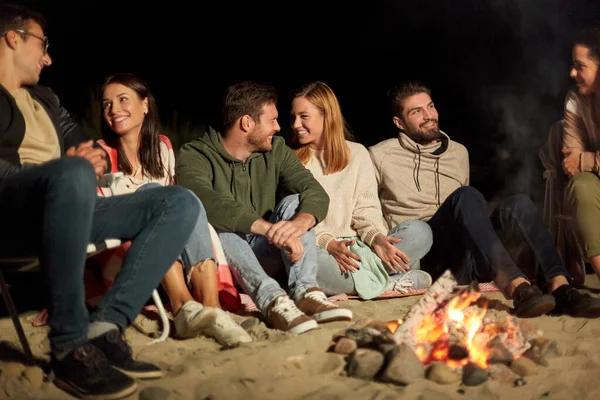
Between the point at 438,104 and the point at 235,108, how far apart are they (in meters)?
4.12

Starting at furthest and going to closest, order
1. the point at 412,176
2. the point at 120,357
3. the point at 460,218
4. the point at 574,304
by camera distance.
Result: the point at 412,176, the point at 460,218, the point at 574,304, the point at 120,357

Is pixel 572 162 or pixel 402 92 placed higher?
pixel 402 92

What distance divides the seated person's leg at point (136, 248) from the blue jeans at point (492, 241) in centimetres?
172

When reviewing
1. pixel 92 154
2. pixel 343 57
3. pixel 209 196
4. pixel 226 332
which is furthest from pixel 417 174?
pixel 343 57

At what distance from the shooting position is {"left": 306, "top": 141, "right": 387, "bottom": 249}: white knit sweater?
4469 mm

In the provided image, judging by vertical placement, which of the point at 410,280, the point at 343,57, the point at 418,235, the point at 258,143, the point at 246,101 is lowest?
the point at 410,280

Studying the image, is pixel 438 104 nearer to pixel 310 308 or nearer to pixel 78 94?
pixel 78 94

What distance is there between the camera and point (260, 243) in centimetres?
422

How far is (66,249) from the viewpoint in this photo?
8.72ft

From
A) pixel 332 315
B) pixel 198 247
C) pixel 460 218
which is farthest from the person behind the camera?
pixel 460 218

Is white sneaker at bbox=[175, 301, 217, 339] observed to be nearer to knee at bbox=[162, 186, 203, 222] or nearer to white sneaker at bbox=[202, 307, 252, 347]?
white sneaker at bbox=[202, 307, 252, 347]

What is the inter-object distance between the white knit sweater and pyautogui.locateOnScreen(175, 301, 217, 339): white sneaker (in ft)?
3.68

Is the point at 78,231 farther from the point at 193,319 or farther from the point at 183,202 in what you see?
the point at 193,319

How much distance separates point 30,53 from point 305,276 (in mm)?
1707
